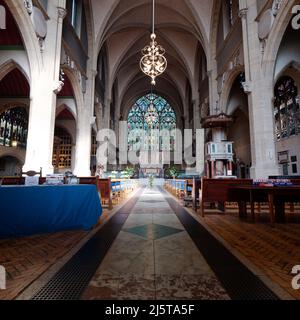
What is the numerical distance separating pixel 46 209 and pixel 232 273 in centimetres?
272

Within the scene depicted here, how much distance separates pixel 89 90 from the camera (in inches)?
480

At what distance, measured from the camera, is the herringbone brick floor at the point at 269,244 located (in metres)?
1.69

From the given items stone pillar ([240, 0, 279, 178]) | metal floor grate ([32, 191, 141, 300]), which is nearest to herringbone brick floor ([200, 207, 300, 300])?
metal floor grate ([32, 191, 141, 300])

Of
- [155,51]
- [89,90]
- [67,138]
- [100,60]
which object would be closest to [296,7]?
[155,51]

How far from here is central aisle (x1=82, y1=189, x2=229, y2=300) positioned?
1.33 metres

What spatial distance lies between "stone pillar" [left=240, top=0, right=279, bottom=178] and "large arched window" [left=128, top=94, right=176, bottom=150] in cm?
1908

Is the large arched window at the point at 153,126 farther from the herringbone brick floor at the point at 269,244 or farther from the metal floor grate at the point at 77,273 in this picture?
the metal floor grate at the point at 77,273

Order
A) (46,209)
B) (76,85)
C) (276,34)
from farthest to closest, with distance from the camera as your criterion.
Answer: (76,85), (276,34), (46,209)

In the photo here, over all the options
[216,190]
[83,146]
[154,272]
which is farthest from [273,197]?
[83,146]

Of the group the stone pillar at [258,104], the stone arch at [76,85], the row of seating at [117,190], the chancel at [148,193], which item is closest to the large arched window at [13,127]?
the chancel at [148,193]

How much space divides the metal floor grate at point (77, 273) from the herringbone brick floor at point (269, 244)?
158 centimetres

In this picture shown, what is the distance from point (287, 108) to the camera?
12.7 m

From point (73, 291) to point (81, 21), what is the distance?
14.7 meters

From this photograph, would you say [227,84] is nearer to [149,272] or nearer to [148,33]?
[148,33]
